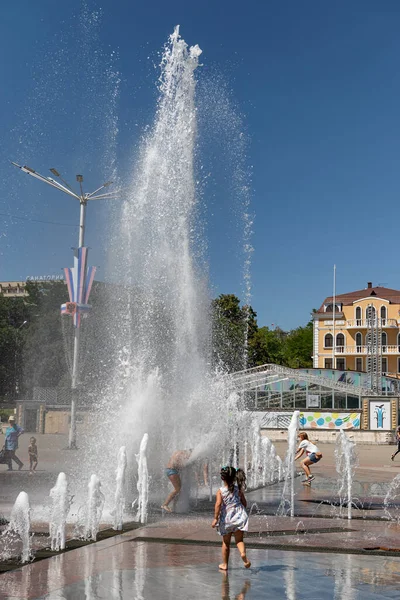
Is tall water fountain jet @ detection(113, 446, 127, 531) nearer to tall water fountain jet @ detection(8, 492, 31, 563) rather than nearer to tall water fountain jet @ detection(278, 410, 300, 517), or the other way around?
tall water fountain jet @ detection(8, 492, 31, 563)

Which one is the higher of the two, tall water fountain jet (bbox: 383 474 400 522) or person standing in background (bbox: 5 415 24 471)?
person standing in background (bbox: 5 415 24 471)

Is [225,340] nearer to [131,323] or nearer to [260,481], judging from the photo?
[131,323]

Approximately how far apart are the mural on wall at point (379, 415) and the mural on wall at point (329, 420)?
1173 mm

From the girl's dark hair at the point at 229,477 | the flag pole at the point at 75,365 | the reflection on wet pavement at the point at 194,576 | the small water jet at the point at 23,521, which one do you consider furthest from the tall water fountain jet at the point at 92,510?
the flag pole at the point at 75,365

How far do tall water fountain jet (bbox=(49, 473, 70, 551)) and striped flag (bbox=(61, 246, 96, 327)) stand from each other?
760 inches

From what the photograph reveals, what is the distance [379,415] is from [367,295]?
123 feet

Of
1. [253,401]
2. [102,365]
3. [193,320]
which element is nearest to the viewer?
[193,320]

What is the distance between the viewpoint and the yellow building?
2753 inches

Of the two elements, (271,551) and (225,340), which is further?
(225,340)

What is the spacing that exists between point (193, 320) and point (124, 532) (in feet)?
23.5

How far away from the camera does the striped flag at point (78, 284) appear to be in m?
28.1

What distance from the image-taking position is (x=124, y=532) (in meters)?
9.77

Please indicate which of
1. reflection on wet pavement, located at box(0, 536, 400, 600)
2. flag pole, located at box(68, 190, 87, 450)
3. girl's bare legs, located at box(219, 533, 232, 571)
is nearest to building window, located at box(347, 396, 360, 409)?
flag pole, located at box(68, 190, 87, 450)

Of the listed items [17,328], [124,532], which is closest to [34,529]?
[124,532]
